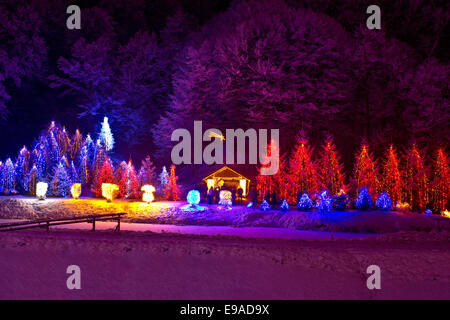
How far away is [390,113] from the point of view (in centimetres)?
2828

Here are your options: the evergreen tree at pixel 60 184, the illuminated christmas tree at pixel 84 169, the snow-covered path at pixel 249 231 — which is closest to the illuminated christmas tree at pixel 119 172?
the illuminated christmas tree at pixel 84 169

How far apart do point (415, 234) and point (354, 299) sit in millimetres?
5459

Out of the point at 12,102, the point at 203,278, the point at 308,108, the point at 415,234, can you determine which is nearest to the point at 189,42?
the point at 308,108

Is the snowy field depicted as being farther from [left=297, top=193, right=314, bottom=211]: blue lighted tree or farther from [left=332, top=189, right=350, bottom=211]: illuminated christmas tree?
[left=332, top=189, right=350, bottom=211]: illuminated christmas tree

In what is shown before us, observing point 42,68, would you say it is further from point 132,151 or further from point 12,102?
point 132,151

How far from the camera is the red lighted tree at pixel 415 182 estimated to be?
75.0 feet

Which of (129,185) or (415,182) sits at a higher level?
(415,182)

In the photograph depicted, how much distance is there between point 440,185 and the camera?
22.5 metres

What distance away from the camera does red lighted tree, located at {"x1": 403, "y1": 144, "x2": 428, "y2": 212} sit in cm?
2288

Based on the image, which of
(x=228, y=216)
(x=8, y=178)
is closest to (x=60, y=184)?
(x=8, y=178)

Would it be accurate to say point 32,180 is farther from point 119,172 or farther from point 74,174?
point 119,172

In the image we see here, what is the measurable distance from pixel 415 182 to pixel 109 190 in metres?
17.8

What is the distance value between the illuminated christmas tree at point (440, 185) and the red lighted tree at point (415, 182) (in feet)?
1.42

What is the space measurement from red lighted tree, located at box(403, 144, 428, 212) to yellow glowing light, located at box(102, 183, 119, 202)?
55.5 feet
